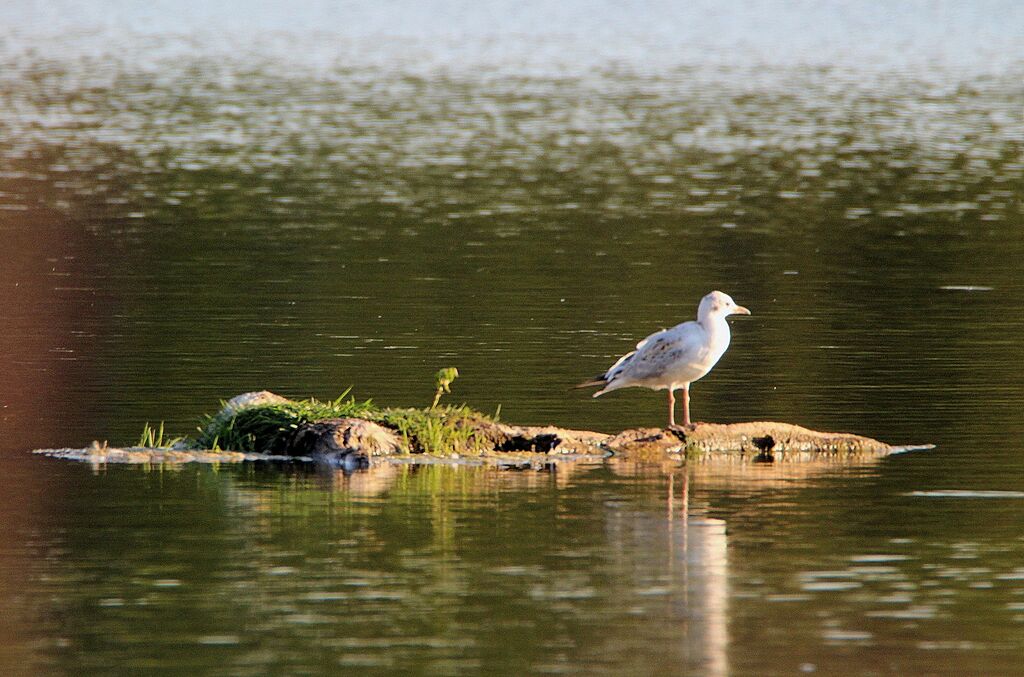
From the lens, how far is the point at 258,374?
2044 centimetres

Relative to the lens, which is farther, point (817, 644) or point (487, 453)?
point (487, 453)

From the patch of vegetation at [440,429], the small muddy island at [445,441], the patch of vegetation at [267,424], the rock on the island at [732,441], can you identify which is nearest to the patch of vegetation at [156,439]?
the small muddy island at [445,441]

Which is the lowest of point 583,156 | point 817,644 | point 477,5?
point 817,644

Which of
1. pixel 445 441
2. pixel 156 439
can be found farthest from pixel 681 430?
pixel 156 439

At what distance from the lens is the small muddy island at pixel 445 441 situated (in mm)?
15820

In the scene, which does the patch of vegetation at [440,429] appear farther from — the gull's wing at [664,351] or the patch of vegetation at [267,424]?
the gull's wing at [664,351]

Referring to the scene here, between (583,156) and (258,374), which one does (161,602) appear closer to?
(258,374)

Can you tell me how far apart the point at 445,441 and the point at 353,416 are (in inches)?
27.8

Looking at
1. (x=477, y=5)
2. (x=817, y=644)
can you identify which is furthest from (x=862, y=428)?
(x=477, y=5)

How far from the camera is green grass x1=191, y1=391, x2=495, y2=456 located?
15.9 m

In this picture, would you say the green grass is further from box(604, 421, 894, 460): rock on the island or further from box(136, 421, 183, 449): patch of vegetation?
box(604, 421, 894, 460): rock on the island

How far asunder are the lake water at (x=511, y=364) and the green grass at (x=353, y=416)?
51 centimetres

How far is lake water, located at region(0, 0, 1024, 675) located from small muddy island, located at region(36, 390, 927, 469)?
0.43 metres

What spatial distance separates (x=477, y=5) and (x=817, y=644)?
11410 centimetres
